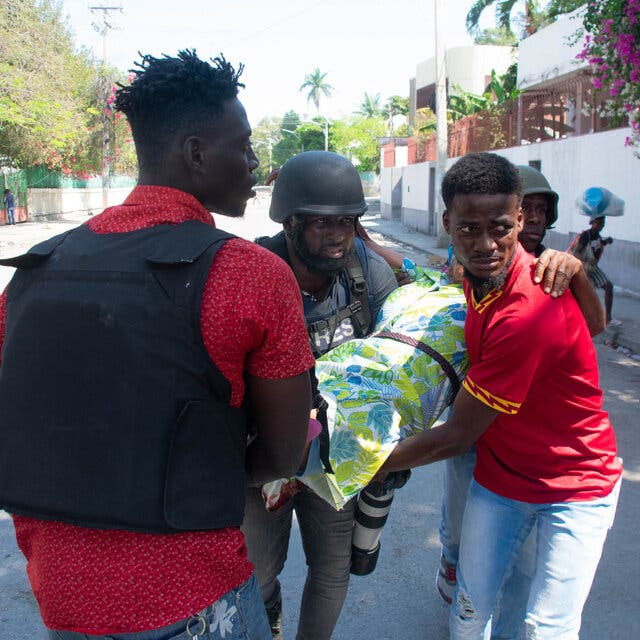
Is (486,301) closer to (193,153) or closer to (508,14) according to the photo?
(193,153)

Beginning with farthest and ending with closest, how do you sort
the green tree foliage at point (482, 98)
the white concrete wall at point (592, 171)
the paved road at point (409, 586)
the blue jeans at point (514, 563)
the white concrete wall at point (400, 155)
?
the white concrete wall at point (400, 155), the green tree foliage at point (482, 98), the white concrete wall at point (592, 171), the paved road at point (409, 586), the blue jeans at point (514, 563)

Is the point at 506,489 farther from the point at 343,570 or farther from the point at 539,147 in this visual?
the point at 539,147

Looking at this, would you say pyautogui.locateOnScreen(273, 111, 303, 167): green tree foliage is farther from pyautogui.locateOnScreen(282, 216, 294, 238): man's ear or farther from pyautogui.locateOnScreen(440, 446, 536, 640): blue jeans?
pyautogui.locateOnScreen(440, 446, 536, 640): blue jeans

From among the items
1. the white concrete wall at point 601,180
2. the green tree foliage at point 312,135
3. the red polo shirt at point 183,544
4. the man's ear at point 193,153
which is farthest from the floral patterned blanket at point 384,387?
the green tree foliage at point 312,135

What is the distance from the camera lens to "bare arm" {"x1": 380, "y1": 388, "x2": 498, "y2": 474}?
6.26ft

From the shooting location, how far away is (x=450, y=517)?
2764 millimetres

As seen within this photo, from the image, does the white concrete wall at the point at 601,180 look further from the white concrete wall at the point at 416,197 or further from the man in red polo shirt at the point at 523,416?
the man in red polo shirt at the point at 523,416

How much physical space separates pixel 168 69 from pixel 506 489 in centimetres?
147

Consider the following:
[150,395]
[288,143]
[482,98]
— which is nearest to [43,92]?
[482,98]

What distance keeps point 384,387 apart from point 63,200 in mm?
37013

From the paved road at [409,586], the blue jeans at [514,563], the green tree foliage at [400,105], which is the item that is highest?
the green tree foliage at [400,105]

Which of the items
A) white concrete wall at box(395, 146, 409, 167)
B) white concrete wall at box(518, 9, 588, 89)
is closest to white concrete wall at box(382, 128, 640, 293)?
white concrete wall at box(518, 9, 588, 89)

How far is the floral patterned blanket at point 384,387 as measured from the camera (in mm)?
1987

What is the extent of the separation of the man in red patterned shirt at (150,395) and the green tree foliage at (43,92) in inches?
746
